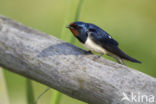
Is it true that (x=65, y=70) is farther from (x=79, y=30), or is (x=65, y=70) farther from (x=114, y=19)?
(x=114, y=19)

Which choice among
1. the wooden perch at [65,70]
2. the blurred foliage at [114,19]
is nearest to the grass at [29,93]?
the wooden perch at [65,70]

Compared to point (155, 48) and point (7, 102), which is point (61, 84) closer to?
point (7, 102)

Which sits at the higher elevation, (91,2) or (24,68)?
(24,68)

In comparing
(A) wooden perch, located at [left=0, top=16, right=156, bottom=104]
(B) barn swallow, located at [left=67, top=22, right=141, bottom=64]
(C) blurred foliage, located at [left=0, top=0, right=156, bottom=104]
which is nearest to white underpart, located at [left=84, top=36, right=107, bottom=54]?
(B) barn swallow, located at [left=67, top=22, right=141, bottom=64]

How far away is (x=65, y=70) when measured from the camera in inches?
45.5

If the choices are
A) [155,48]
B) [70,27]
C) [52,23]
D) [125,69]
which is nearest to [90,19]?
[52,23]

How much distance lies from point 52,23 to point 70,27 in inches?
48.4

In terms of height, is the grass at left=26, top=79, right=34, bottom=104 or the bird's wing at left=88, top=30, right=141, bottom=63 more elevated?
the bird's wing at left=88, top=30, right=141, bottom=63

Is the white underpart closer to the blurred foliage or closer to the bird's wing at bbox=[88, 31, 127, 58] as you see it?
the bird's wing at bbox=[88, 31, 127, 58]

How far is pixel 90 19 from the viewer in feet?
8.30

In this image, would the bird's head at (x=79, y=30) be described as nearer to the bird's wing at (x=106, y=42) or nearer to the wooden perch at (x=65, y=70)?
the bird's wing at (x=106, y=42)

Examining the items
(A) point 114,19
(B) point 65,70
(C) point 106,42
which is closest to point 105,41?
(C) point 106,42

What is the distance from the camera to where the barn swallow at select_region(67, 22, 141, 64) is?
52.4 inches

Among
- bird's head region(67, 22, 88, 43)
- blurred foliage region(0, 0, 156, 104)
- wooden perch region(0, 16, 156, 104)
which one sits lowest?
blurred foliage region(0, 0, 156, 104)
